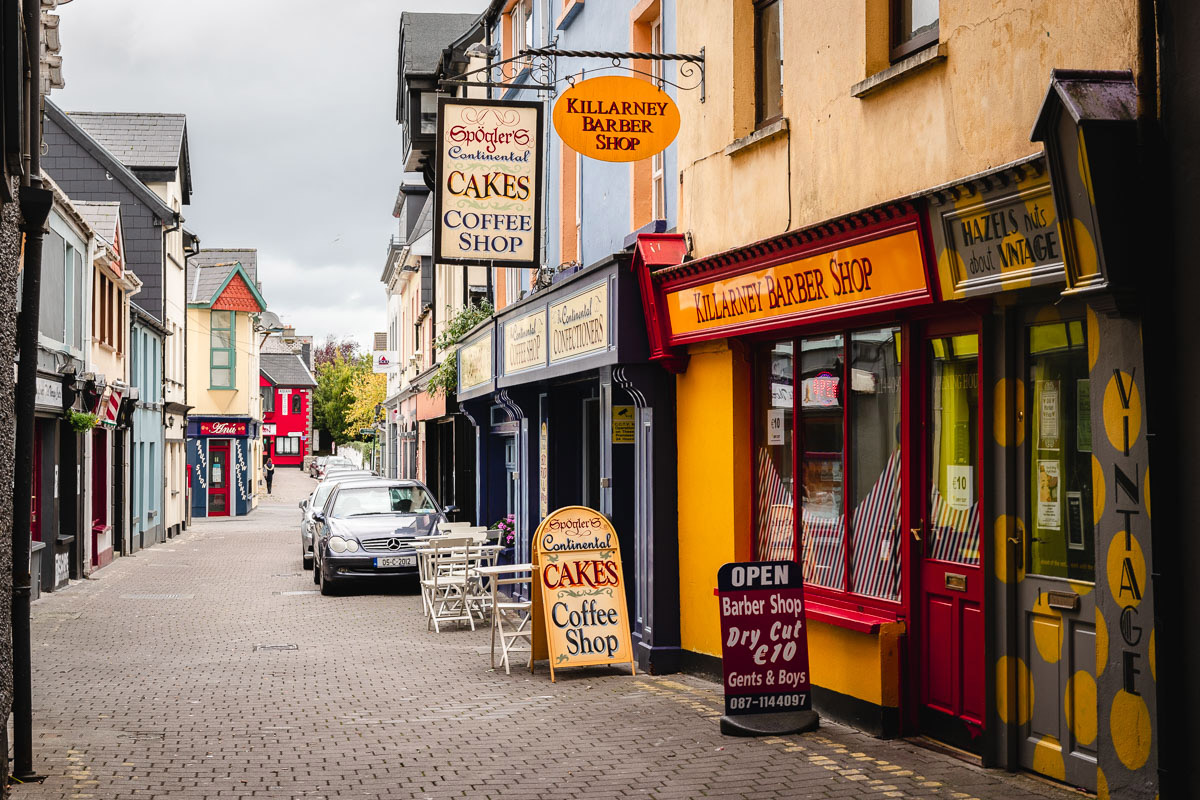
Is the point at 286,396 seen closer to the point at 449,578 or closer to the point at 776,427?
the point at 449,578

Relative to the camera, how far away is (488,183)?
1411 centimetres

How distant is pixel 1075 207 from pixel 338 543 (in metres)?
14.4

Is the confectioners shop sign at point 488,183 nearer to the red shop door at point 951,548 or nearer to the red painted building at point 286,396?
the red shop door at point 951,548

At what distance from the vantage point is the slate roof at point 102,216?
26.1 meters

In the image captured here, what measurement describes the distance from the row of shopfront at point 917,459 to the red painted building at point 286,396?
202 ft

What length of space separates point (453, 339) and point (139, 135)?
20481 mm

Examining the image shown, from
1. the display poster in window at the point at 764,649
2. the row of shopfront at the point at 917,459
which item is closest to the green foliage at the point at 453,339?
the row of shopfront at the point at 917,459

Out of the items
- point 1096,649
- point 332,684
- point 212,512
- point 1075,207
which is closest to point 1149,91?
point 1075,207

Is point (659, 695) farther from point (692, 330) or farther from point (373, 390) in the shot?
point (373, 390)

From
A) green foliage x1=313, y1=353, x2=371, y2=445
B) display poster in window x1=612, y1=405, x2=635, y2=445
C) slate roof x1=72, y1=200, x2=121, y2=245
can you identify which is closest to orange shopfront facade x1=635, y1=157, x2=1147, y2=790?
display poster in window x1=612, y1=405, x2=635, y2=445

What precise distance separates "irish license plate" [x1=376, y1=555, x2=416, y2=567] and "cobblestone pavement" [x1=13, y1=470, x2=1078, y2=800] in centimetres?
308

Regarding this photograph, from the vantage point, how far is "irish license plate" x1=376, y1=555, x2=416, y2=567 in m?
18.6

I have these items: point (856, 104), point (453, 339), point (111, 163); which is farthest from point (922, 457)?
point (111, 163)

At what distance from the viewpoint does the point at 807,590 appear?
9.30 m
